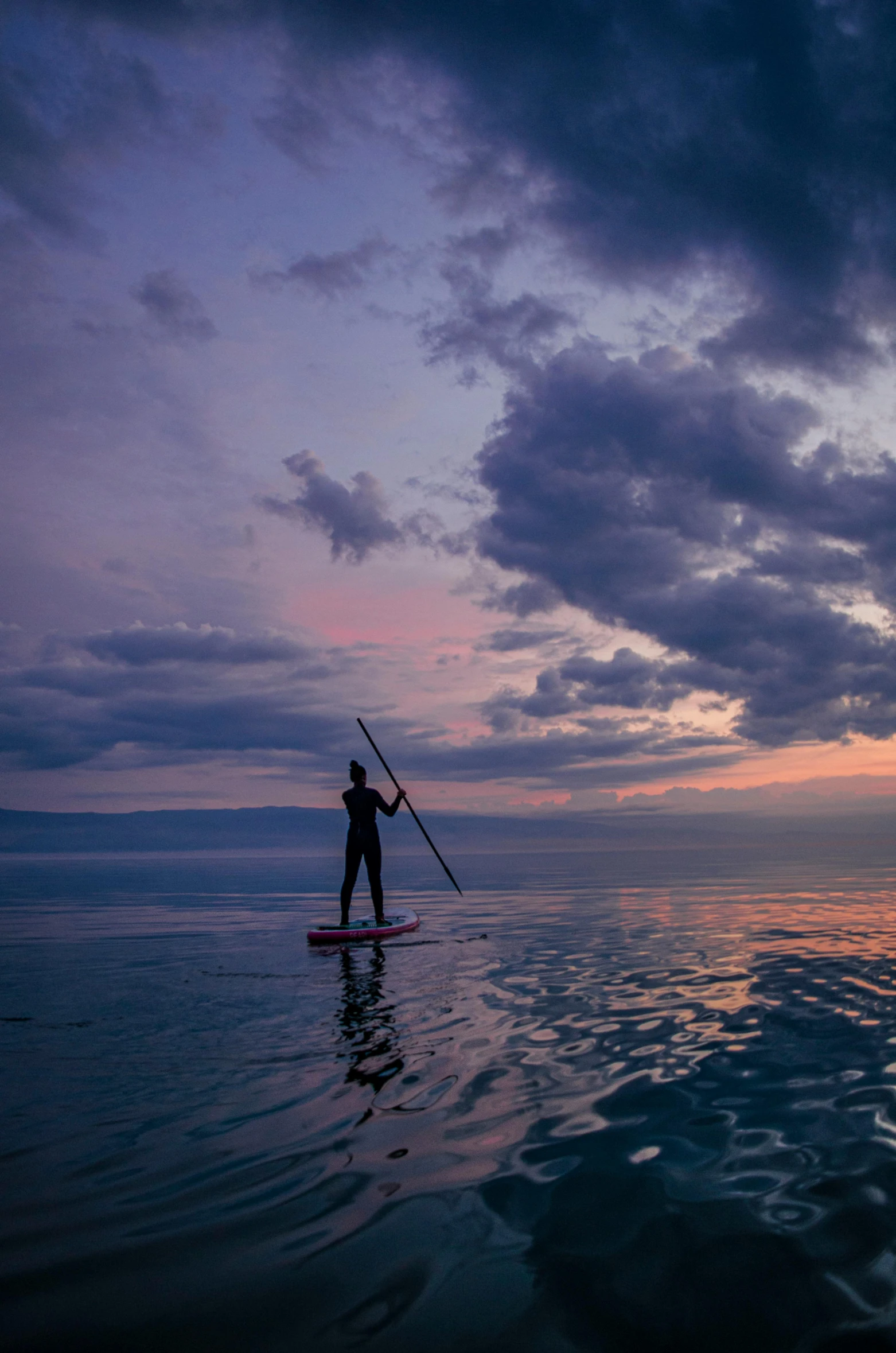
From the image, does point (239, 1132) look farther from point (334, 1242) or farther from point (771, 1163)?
point (771, 1163)

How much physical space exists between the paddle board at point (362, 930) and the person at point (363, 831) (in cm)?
23

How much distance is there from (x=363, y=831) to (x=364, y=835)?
0.10m

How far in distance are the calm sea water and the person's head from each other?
6264 mm

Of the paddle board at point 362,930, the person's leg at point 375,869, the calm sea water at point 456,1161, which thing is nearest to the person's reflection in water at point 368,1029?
the calm sea water at point 456,1161

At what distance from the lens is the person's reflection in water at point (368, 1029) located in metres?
6.38

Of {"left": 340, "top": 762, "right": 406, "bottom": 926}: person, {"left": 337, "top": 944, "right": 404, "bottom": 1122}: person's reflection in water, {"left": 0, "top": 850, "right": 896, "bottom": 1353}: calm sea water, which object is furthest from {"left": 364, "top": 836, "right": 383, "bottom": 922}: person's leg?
{"left": 0, "top": 850, "right": 896, "bottom": 1353}: calm sea water

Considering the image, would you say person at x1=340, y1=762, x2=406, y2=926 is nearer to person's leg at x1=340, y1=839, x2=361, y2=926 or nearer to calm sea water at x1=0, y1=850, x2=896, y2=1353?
person's leg at x1=340, y1=839, x2=361, y2=926

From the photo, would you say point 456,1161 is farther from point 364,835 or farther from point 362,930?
point 364,835

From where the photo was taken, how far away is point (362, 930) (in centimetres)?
1644

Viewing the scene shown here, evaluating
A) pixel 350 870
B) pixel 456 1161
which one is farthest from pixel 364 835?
pixel 456 1161

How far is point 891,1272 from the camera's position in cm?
332

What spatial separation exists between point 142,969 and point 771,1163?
10.9 metres

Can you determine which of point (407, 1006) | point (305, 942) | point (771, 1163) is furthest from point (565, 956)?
point (771, 1163)

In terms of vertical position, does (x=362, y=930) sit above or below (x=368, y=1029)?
below
